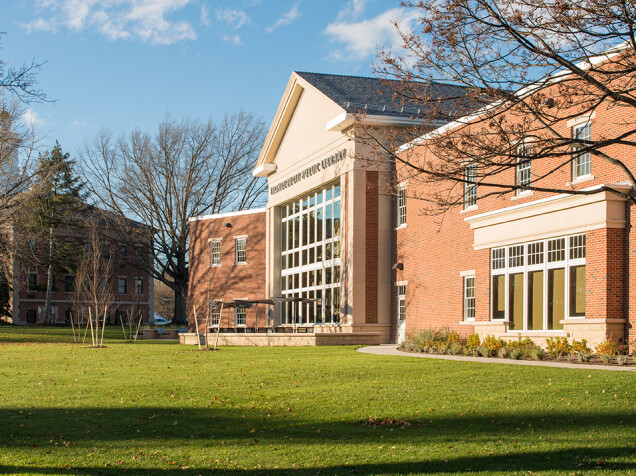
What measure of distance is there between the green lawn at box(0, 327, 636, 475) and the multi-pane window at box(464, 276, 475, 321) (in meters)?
8.78

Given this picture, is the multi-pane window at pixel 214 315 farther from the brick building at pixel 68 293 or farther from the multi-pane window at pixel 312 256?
the brick building at pixel 68 293

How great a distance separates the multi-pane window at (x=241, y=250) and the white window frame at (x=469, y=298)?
846 inches

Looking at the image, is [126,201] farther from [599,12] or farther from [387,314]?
[599,12]

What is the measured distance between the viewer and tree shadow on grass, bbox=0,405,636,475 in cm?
800

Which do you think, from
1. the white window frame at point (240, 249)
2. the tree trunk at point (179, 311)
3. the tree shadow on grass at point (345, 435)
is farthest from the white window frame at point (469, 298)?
the tree trunk at point (179, 311)

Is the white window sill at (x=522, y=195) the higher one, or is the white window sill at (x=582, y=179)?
the white window sill at (x=582, y=179)

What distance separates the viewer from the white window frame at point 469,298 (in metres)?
25.5

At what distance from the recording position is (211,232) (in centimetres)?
4759

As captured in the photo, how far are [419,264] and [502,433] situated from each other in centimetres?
1976

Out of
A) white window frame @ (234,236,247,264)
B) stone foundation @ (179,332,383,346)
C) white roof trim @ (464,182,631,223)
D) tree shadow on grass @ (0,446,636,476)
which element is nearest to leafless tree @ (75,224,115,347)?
stone foundation @ (179,332,383,346)

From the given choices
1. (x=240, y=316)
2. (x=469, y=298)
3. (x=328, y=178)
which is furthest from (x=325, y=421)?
(x=240, y=316)

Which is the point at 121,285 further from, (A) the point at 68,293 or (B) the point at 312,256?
(B) the point at 312,256

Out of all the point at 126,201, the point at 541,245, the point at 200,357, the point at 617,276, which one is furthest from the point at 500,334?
the point at 126,201

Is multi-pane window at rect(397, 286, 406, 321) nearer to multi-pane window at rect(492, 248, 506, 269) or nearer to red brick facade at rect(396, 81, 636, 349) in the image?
red brick facade at rect(396, 81, 636, 349)
